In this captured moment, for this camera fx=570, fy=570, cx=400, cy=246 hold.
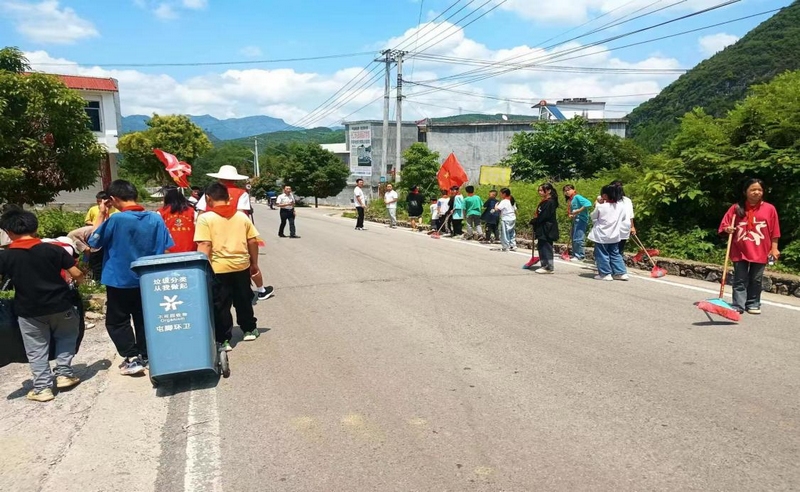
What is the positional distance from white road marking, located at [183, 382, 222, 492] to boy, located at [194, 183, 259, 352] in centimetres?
92

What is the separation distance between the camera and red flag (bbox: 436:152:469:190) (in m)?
19.7

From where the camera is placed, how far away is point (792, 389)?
4551 mm

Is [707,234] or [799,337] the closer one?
[799,337]

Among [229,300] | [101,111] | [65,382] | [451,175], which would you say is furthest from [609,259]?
[101,111]

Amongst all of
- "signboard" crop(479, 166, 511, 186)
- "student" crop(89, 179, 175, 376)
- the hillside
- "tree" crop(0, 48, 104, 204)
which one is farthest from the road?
the hillside

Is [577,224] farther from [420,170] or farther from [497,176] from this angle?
[420,170]

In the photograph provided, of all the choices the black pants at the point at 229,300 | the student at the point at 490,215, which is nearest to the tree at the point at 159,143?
the student at the point at 490,215

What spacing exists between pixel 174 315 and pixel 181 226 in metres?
2.46

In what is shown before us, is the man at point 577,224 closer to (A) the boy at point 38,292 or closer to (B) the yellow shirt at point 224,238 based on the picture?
(B) the yellow shirt at point 224,238

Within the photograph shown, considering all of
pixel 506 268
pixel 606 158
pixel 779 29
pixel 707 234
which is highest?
pixel 779 29

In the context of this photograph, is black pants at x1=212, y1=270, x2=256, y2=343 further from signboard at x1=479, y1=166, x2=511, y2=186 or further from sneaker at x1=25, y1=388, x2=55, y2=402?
signboard at x1=479, y1=166, x2=511, y2=186

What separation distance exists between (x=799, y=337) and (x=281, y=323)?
5766 mm

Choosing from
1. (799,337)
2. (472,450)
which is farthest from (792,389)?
(472,450)

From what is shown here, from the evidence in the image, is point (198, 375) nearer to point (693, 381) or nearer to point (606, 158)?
point (693, 381)
